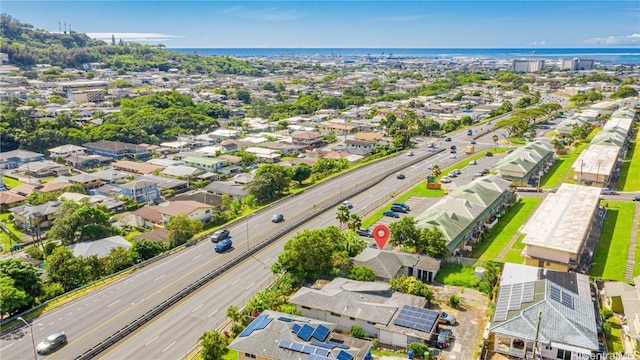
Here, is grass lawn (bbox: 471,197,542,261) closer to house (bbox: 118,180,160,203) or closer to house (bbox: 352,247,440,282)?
house (bbox: 352,247,440,282)

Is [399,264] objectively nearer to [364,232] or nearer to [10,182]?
[364,232]

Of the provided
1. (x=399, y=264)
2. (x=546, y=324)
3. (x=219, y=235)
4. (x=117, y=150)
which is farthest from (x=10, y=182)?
(x=546, y=324)

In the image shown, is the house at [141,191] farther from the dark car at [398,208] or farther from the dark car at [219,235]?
the dark car at [398,208]

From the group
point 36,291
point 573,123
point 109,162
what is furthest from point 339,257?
point 573,123

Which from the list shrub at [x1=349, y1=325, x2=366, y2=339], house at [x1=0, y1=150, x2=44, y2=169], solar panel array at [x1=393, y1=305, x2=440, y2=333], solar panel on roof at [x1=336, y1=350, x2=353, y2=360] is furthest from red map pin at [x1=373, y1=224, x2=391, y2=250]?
house at [x1=0, y1=150, x2=44, y2=169]

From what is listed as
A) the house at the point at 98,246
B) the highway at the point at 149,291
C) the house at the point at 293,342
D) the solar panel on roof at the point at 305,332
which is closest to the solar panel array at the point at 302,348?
the house at the point at 293,342
